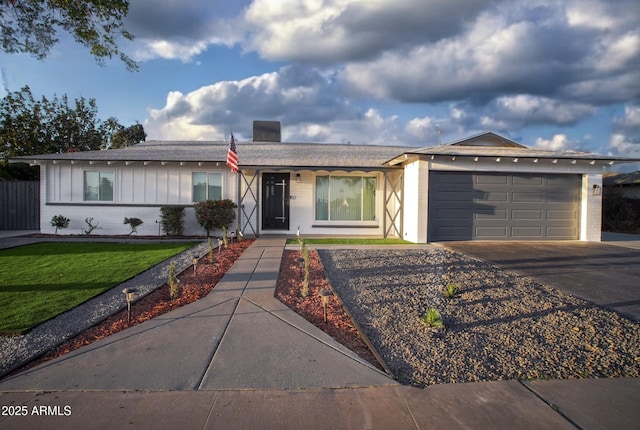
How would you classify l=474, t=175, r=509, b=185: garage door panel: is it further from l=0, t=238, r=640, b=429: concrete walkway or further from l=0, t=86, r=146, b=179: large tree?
l=0, t=86, r=146, b=179: large tree

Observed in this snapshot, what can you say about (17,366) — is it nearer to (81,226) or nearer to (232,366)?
(232,366)

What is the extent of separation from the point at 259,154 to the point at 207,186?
→ 8.88 feet

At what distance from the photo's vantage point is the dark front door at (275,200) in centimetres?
1396

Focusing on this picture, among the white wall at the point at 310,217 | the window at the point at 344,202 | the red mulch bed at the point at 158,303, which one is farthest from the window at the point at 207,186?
the red mulch bed at the point at 158,303

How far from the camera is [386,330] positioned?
14.0 ft

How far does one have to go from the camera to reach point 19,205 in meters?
15.1

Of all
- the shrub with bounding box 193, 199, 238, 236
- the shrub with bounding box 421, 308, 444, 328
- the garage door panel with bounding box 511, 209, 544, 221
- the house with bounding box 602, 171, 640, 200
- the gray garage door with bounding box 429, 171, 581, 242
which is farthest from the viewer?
the house with bounding box 602, 171, 640, 200

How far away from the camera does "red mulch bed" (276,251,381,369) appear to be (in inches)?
155

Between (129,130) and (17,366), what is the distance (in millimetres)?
35401

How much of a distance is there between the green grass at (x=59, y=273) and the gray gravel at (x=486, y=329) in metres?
4.13

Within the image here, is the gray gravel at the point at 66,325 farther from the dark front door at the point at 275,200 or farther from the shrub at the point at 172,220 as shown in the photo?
the dark front door at the point at 275,200

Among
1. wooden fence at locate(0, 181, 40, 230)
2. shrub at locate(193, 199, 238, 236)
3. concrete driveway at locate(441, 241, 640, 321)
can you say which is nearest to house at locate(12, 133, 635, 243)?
shrub at locate(193, 199, 238, 236)

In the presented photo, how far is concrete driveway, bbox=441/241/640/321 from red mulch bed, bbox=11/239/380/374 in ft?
12.5

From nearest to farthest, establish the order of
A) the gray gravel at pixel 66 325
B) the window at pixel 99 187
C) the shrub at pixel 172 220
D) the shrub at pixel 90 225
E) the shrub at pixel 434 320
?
the gray gravel at pixel 66 325, the shrub at pixel 434 320, the shrub at pixel 172 220, the shrub at pixel 90 225, the window at pixel 99 187
